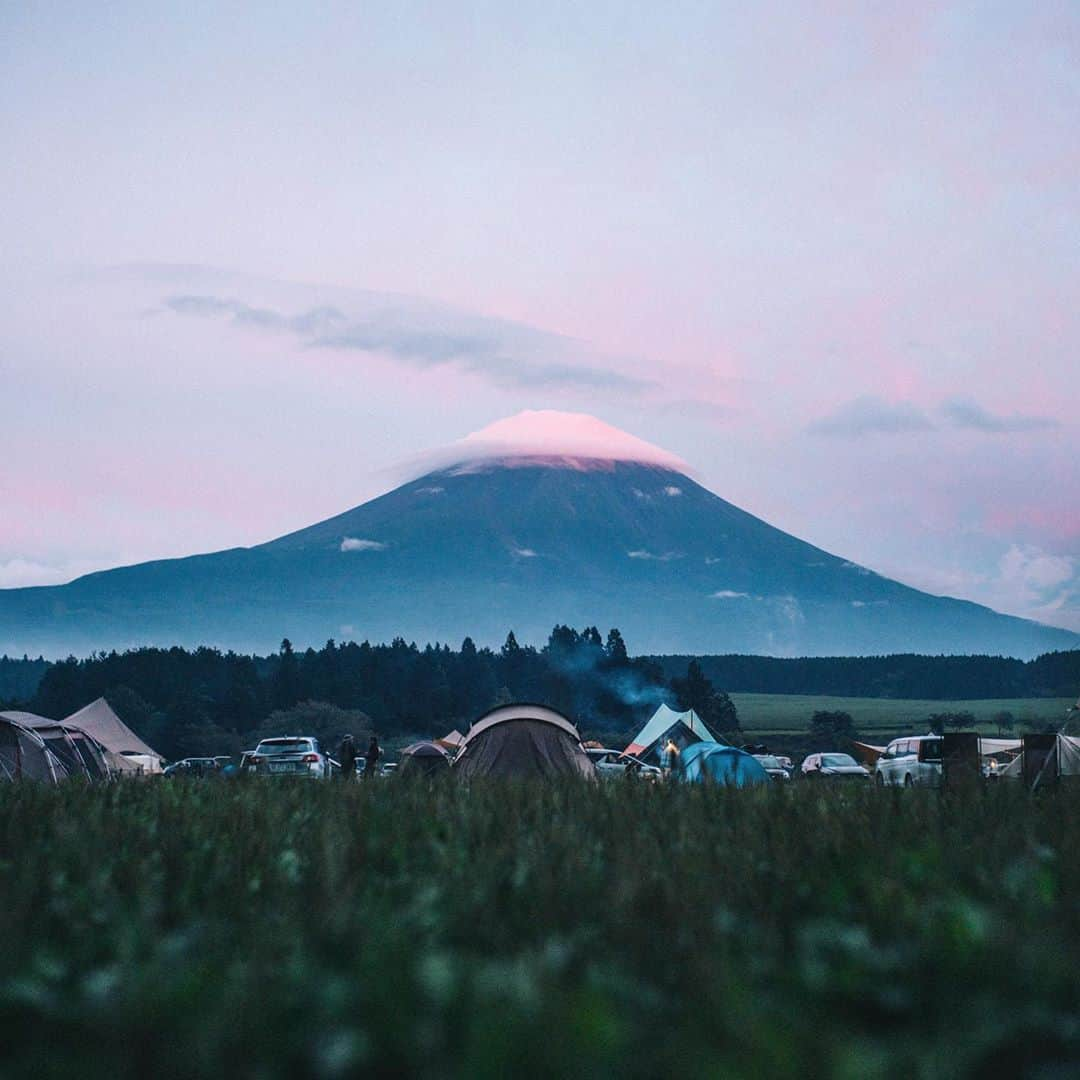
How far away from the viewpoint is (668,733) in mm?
60906

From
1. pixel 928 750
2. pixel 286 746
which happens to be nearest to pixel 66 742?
pixel 286 746

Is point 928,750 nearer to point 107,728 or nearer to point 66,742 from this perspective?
point 66,742

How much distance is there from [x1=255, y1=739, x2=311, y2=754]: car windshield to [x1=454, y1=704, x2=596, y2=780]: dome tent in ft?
30.2

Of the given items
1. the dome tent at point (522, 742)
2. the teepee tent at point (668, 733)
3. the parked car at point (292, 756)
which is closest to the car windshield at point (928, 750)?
the dome tent at point (522, 742)

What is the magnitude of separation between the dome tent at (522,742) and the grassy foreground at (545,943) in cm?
1965

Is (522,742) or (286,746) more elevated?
(522,742)

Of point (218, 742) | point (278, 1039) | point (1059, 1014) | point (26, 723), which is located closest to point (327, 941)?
point (278, 1039)

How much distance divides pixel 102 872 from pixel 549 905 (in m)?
2.66

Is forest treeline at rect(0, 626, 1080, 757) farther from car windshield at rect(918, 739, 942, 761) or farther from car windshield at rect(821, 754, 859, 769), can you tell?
car windshield at rect(918, 739, 942, 761)

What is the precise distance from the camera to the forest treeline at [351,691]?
107 meters

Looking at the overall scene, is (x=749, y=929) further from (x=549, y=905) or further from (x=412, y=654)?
(x=412, y=654)

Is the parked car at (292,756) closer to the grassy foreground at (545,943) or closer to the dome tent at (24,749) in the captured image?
the dome tent at (24,749)

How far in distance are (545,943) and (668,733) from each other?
55.3 meters

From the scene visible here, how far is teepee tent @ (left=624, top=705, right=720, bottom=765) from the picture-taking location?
193 ft
